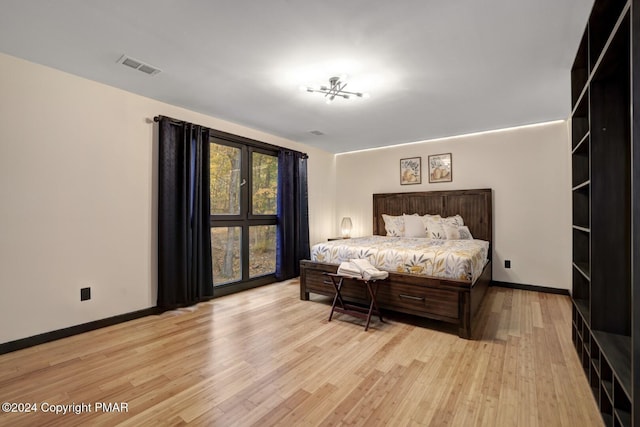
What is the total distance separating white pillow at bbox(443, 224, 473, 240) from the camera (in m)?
4.12

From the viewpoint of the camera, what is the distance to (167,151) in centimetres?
320

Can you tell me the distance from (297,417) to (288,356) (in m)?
0.67

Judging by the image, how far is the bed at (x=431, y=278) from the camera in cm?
260

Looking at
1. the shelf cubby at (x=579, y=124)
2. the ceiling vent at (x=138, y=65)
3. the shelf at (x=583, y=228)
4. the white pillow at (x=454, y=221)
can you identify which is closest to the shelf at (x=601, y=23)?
the shelf cubby at (x=579, y=124)

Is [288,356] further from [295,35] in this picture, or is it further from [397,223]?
[397,223]

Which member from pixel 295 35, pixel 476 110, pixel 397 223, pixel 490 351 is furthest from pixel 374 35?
pixel 397 223

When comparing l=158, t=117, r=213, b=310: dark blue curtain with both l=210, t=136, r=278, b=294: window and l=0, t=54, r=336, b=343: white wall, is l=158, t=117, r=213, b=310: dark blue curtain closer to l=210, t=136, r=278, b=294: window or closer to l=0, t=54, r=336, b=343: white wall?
l=0, t=54, r=336, b=343: white wall

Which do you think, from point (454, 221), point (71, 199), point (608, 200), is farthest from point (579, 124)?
point (71, 199)

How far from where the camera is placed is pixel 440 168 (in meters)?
4.78

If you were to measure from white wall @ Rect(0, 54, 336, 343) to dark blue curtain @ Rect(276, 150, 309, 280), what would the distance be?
1844 millimetres

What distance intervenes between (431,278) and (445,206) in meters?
2.27

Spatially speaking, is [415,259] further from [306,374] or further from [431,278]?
[306,374]

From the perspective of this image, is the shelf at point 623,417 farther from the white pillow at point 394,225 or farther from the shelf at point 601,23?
the white pillow at point 394,225

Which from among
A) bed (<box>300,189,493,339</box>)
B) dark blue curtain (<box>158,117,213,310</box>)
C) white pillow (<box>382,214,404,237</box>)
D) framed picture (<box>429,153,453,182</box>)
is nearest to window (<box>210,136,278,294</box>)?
dark blue curtain (<box>158,117,213,310</box>)
